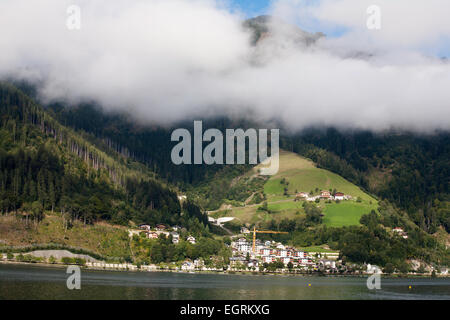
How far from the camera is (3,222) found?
616ft

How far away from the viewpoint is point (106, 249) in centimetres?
19700
